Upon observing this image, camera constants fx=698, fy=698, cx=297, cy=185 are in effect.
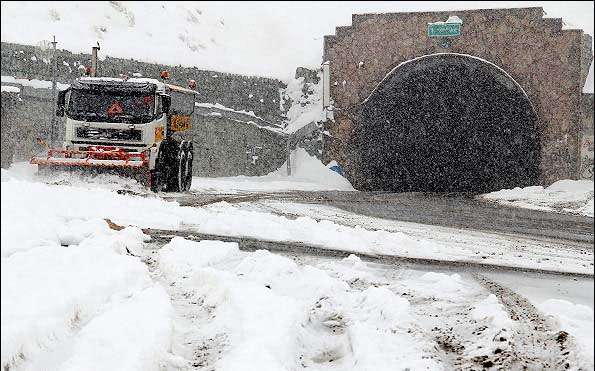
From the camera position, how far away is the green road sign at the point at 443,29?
2766cm

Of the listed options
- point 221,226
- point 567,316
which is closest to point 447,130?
point 221,226

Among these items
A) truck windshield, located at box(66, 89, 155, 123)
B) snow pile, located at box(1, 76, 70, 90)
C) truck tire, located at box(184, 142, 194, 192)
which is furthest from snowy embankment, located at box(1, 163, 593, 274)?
snow pile, located at box(1, 76, 70, 90)

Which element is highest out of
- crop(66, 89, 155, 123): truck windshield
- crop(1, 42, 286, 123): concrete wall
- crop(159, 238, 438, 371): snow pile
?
crop(1, 42, 286, 123): concrete wall

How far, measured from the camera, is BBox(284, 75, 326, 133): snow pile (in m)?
29.6

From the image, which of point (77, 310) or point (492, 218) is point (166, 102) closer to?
point (492, 218)

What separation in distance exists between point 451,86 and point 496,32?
3641 mm

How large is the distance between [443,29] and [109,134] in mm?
16687

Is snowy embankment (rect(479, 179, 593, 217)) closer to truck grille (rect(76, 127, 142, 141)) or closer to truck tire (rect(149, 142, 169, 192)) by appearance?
truck tire (rect(149, 142, 169, 192))

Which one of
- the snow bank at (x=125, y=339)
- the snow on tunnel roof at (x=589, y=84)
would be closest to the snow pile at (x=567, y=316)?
the snow bank at (x=125, y=339)

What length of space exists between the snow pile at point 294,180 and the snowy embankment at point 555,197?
6851 mm

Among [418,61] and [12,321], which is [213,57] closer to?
[418,61]

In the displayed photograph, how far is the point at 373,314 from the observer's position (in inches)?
199

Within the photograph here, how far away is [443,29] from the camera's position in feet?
92.0

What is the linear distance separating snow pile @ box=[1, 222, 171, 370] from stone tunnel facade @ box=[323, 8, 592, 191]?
22.3 meters
